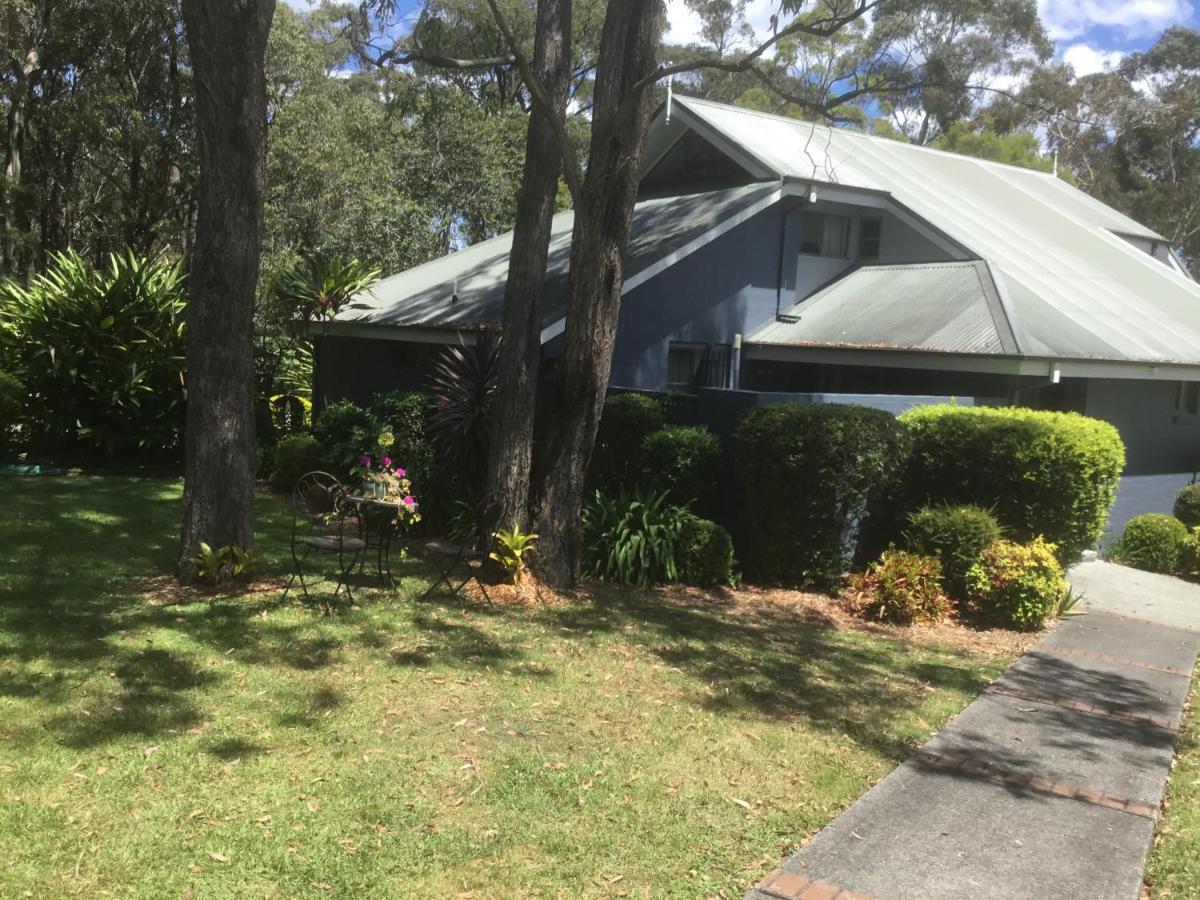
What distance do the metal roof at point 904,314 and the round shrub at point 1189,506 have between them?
150 inches

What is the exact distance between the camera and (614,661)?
7656 millimetres

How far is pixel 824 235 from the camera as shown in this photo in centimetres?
1667

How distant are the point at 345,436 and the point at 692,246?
5.14 meters

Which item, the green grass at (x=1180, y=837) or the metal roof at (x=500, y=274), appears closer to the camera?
the green grass at (x=1180, y=837)

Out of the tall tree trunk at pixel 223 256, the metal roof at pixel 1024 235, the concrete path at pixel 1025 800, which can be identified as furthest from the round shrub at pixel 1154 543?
the tall tree trunk at pixel 223 256

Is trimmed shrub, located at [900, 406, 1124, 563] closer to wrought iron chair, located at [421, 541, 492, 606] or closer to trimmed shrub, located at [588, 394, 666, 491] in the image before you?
trimmed shrub, located at [588, 394, 666, 491]

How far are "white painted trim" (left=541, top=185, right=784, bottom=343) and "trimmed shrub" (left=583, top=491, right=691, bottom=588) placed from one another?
2302 millimetres

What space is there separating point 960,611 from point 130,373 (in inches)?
462

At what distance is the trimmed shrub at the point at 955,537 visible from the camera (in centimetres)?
999

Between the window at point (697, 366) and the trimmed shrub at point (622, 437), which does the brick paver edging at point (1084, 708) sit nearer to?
the trimmed shrub at point (622, 437)

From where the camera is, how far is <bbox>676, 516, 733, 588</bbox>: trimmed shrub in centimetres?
1050

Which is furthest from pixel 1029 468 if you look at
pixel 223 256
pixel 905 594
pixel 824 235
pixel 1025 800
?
pixel 223 256

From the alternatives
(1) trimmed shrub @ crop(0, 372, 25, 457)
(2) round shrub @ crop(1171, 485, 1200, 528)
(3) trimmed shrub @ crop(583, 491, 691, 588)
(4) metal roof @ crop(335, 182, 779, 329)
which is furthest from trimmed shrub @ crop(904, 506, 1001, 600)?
(1) trimmed shrub @ crop(0, 372, 25, 457)

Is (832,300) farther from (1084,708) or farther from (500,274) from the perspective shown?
(1084,708)
